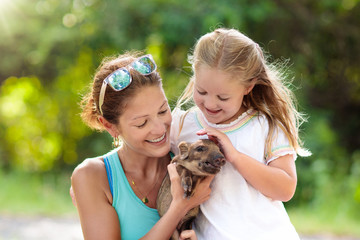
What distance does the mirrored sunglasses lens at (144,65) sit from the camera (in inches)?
115

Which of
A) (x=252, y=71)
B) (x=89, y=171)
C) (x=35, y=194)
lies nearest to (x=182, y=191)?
(x=89, y=171)

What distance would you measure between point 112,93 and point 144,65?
302mm

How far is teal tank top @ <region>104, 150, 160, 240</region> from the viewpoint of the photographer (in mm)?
2869

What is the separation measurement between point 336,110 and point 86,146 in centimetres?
574

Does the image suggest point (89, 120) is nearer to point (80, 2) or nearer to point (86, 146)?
point (80, 2)

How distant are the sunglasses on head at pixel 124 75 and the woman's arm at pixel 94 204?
447 millimetres

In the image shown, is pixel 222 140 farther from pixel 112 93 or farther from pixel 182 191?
pixel 112 93

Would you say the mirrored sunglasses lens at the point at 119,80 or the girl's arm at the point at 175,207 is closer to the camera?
the girl's arm at the point at 175,207

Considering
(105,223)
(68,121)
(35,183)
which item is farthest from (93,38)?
(105,223)

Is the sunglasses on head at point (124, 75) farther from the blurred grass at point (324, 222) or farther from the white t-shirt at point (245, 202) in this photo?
the blurred grass at point (324, 222)

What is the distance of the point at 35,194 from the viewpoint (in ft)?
29.0

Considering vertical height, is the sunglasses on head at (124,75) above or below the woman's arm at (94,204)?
above

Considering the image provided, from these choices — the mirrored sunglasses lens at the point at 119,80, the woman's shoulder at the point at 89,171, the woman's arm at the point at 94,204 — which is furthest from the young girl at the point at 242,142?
the woman's shoulder at the point at 89,171

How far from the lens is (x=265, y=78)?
9.53 feet
